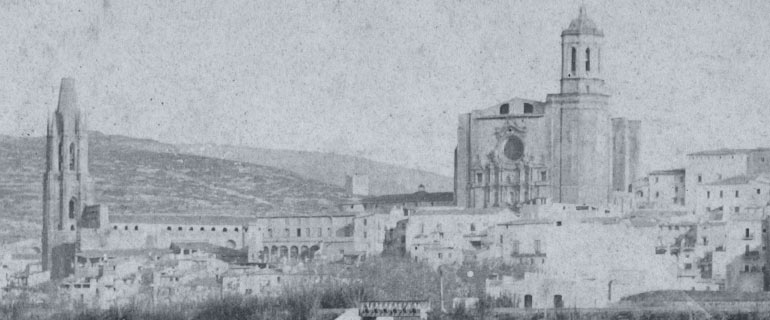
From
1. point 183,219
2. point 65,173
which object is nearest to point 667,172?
point 183,219

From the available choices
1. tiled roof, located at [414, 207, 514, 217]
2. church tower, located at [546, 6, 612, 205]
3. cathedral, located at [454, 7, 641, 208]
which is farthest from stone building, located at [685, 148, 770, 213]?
tiled roof, located at [414, 207, 514, 217]

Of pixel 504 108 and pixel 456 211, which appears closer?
pixel 456 211

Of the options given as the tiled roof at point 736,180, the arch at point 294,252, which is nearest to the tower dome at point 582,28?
the tiled roof at point 736,180

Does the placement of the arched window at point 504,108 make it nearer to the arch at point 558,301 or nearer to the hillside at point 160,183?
the arch at point 558,301

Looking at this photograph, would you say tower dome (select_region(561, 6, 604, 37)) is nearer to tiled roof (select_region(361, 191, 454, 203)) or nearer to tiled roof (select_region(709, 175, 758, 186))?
tiled roof (select_region(709, 175, 758, 186))

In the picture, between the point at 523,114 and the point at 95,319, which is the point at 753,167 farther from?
the point at 95,319

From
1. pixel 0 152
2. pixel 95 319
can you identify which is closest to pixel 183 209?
pixel 0 152

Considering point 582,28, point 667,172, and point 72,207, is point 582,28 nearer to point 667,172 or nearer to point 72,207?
point 667,172
